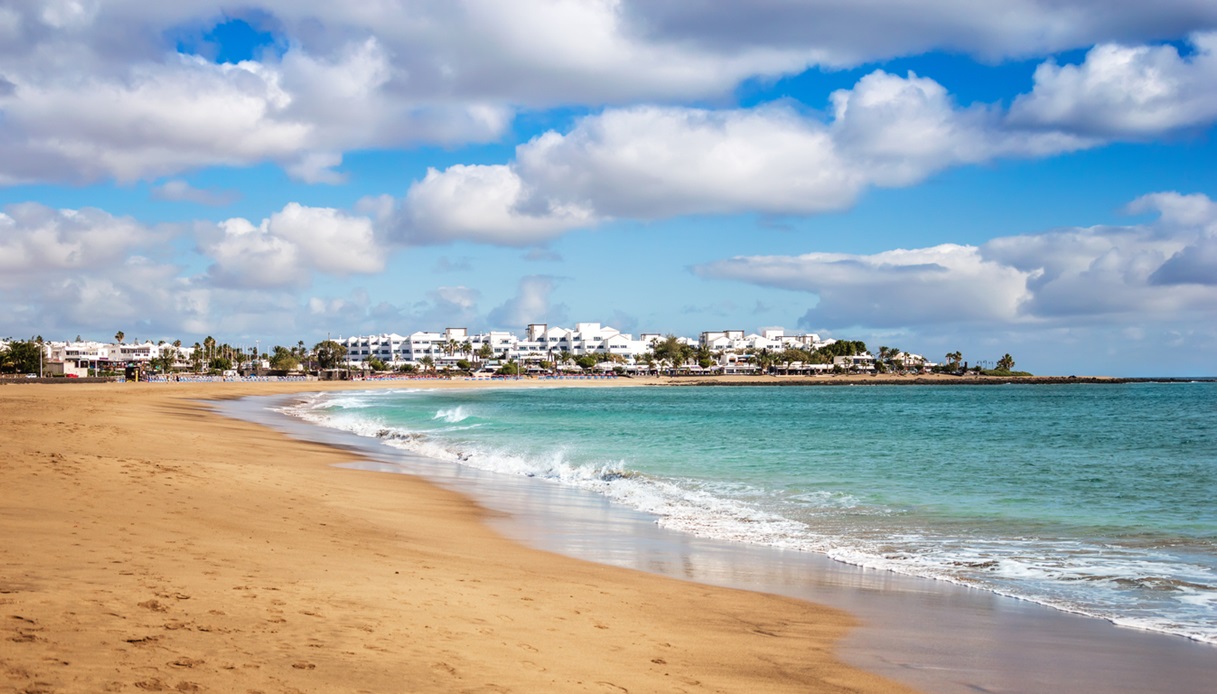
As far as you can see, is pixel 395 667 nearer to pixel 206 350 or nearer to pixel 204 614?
pixel 204 614

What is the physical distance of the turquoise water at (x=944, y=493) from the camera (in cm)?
999

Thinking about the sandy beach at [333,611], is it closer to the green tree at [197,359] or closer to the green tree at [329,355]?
the green tree at [197,359]

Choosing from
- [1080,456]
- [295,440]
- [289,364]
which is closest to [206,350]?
[289,364]

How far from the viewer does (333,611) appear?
20.6 ft

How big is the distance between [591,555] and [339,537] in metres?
3.05

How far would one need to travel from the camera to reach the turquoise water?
9.99 metres

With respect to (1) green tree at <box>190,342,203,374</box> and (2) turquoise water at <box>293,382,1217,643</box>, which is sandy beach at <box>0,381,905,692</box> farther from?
(1) green tree at <box>190,342,203,374</box>

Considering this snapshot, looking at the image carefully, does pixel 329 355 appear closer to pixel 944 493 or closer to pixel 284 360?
pixel 284 360

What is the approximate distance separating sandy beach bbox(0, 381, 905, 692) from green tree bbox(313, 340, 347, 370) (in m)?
179

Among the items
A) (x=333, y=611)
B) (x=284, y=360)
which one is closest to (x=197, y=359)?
(x=284, y=360)

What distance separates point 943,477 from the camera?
20.6m

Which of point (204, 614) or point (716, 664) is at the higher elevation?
point (204, 614)

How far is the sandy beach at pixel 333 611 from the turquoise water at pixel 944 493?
332cm

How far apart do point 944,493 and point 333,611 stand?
14534mm
